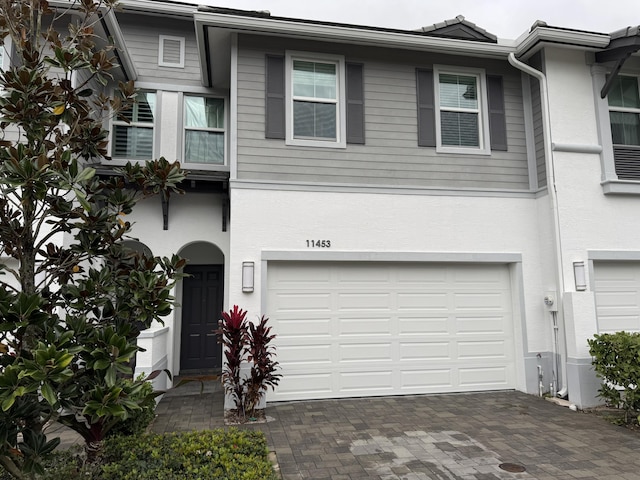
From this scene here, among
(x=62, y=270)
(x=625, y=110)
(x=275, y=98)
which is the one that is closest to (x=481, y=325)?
(x=625, y=110)

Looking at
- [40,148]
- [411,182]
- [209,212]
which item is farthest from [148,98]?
[40,148]

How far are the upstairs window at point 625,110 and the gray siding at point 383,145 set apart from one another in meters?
1.58

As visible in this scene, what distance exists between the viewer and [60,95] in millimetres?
3252

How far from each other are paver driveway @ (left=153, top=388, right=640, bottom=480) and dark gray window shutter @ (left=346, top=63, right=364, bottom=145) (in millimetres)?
4277

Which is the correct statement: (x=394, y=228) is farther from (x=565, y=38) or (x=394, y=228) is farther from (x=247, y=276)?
(x=565, y=38)

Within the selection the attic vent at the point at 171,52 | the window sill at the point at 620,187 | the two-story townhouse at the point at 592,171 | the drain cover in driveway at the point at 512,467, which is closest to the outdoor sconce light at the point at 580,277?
the two-story townhouse at the point at 592,171

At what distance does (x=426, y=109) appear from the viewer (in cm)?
744

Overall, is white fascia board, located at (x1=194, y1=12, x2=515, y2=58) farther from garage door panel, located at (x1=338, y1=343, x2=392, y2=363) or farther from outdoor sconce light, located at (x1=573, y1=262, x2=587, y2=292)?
garage door panel, located at (x1=338, y1=343, x2=392, y2=363)

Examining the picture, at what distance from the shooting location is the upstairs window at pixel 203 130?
8.73 meters

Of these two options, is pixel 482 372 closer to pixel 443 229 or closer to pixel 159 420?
pixel 443 229

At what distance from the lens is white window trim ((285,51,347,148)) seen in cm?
699

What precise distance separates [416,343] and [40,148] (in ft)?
19.1

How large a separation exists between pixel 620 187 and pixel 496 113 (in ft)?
7.77

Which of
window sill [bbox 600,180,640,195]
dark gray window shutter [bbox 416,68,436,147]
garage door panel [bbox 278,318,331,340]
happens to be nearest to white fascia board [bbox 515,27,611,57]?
dark gray window shutter [bbox 416,68,436,147]
